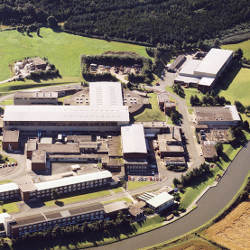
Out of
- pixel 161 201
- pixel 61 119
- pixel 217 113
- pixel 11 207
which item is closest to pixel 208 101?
pixel 217 113

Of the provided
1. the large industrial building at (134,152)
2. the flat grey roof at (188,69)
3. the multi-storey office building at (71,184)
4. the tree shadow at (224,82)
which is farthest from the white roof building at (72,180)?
the flat grey roof at (188,69)

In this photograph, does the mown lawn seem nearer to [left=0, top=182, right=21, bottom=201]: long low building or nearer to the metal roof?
the metal roof

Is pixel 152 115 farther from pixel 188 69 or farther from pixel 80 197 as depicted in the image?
pixel 80 197

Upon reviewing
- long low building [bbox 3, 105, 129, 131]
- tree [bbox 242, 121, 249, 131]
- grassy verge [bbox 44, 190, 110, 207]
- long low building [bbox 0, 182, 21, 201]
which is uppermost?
long low building [bbox 3, 105, 129, 131]

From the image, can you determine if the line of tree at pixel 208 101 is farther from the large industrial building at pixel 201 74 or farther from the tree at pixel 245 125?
the tree at pixel 245 125

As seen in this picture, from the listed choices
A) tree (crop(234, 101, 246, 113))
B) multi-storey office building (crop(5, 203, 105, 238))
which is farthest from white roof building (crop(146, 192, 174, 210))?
tree (crop(234, 101, 246, 113))
